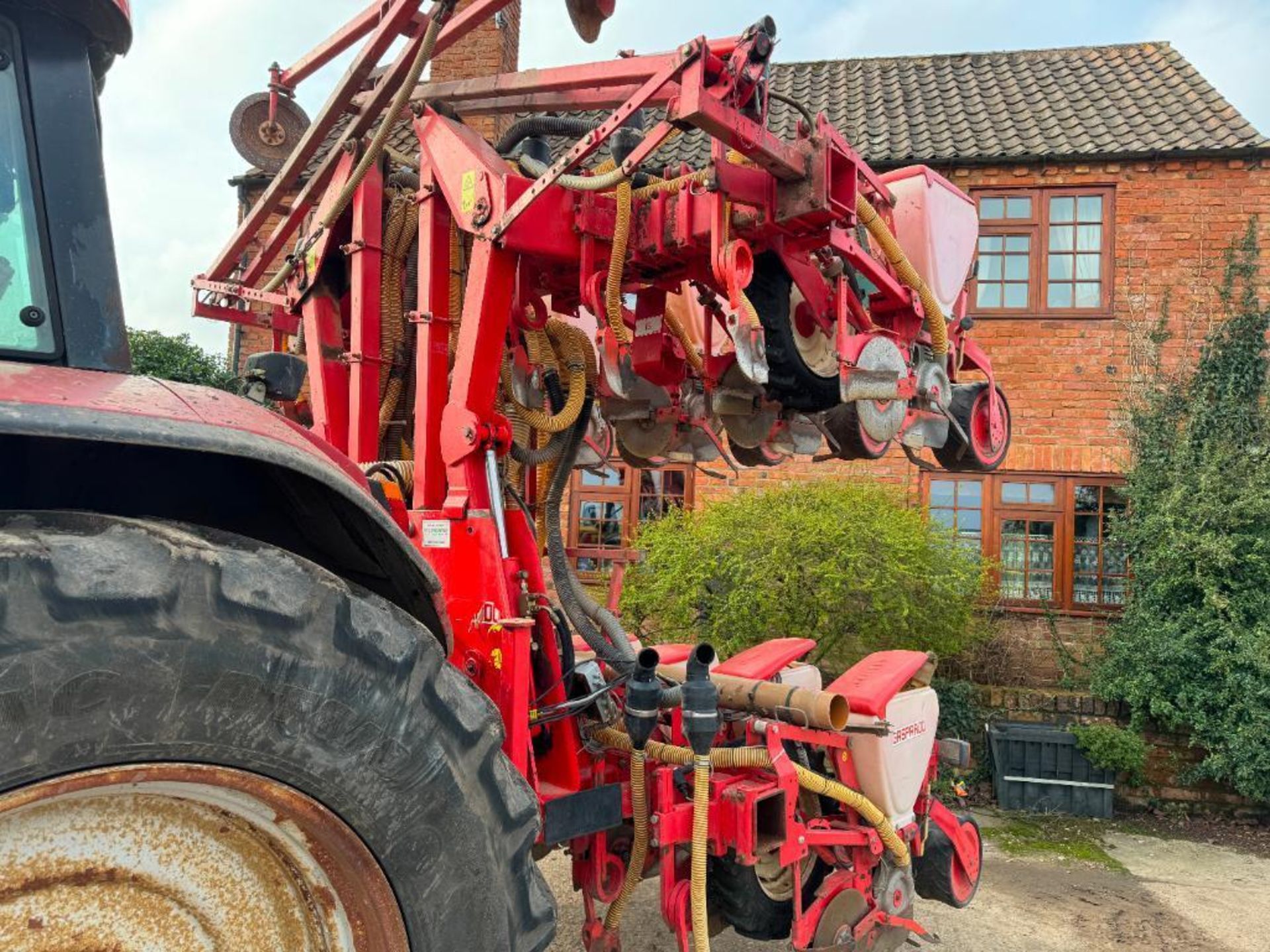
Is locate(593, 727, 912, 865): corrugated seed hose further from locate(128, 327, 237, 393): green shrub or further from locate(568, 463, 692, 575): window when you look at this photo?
locate(568, 463, 692, 575): window

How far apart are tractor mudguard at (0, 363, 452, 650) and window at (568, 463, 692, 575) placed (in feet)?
24.5

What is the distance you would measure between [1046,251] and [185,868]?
9.00 m

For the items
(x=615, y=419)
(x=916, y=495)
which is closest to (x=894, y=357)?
(x=615, y=419)

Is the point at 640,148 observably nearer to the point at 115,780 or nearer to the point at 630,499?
the point at 115,780

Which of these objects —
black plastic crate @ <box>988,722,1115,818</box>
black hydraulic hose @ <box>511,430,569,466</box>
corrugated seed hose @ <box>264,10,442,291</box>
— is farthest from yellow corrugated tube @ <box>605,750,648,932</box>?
black plastic crate @ <box>988,722,1115,818</box>

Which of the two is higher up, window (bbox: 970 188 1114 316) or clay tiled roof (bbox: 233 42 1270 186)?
clay tiled roof (bbox: 233 42 1270 186)

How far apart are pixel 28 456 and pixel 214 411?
27 centimetres

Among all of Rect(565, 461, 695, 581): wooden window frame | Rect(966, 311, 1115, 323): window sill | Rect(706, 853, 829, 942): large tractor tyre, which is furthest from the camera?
Rect(565, 461, 695, 581): wooden window frame

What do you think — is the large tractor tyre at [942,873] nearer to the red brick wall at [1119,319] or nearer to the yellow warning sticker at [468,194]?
the yellow warning sticker at [468,194]

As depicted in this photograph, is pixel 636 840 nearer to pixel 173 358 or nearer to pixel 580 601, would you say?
pixel 580 601

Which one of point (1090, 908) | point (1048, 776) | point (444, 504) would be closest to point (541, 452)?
point (444, 504)

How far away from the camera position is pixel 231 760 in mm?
1206

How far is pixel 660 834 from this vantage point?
9.18 feet

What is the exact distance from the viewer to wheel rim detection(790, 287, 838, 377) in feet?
10.2
